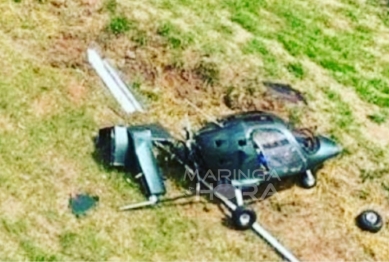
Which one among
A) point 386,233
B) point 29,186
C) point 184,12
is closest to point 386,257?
point 386,233

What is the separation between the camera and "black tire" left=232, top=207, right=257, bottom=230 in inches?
358

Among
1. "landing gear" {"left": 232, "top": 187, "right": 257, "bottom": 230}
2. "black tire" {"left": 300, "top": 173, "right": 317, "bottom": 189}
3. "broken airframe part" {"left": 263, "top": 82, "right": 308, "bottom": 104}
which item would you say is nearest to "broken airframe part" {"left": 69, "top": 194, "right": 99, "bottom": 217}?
"landing gear" {"left": 232, "top": 187, "right": 257, "bottom": 230}

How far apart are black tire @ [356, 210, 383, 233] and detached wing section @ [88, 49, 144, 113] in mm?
2408

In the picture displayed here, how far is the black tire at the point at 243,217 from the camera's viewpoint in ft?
29.8

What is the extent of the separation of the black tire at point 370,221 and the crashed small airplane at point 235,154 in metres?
0.57

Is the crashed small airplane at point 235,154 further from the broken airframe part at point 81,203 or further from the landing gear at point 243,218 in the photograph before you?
the broken airframe part at point 81,203

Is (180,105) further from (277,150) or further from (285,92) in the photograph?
(277,150)

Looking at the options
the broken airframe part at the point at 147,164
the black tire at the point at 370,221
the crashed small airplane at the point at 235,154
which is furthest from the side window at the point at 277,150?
the broken airframe part at the point at 147,164

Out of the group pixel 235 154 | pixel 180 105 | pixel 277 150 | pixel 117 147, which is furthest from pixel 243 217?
pixel 180 105

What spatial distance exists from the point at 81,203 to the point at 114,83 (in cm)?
175

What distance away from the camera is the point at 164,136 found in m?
9.72

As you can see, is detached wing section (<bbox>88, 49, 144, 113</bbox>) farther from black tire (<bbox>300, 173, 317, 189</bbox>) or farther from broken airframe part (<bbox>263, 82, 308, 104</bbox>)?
black tire (<bbox>300, 173, 317, 189</bbox>)

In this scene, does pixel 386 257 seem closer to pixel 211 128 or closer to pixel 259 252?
pixel 259 252

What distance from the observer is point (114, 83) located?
10.6m
